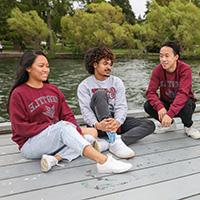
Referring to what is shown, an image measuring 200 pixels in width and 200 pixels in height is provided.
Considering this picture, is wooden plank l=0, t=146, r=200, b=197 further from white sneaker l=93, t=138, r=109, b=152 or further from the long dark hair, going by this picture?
Answer: the long dark hair

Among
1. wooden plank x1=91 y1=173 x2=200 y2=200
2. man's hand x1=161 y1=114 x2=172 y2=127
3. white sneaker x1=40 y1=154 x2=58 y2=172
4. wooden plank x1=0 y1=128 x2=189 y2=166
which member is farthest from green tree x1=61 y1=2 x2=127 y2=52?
wooden plank x1=91 y1=173 x2=200 y2=200

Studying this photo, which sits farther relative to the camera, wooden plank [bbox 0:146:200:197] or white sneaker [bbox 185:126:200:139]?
white sneaker [bbox 185:126:200:139]

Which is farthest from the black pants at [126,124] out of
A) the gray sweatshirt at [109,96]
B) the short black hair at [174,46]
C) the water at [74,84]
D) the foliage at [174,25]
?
the foliage at [174,25]

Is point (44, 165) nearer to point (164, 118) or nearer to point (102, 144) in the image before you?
point (102, 144)

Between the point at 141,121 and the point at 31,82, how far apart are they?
0.92 metres

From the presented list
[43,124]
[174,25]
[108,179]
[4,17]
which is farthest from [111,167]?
[4,17]

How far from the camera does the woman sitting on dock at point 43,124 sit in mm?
2188

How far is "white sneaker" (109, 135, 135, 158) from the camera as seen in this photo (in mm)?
2439

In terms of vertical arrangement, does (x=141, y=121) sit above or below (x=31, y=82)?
below

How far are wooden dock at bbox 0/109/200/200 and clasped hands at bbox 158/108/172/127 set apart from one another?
240 millimetres

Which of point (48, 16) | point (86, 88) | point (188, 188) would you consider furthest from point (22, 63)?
point (48, 16)

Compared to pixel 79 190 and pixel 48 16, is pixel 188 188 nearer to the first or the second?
pixel 79 190

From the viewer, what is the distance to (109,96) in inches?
111

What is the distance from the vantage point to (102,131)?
8.95 feet
